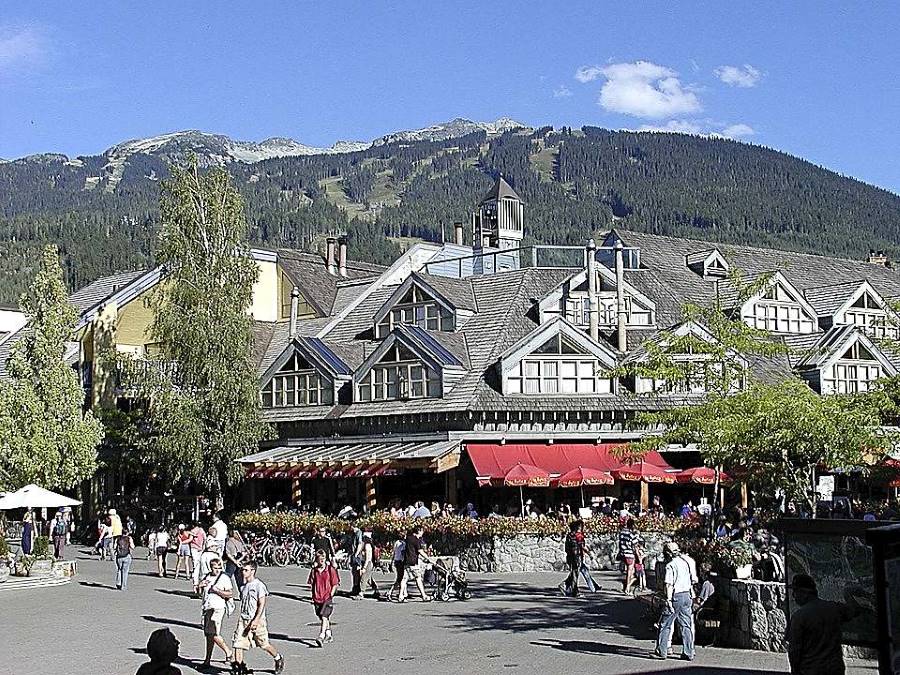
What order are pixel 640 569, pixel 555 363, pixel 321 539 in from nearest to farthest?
pixel 640 569
pixel 321 539
pixel 555 363

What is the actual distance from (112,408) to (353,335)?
10.2 m

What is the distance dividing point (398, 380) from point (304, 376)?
4.79m

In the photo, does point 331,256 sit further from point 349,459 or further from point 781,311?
point 349,459

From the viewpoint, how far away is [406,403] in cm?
4622

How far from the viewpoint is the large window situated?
1795 inches

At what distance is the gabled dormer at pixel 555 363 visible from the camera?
45.4 metres

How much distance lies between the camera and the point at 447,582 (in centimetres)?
2808

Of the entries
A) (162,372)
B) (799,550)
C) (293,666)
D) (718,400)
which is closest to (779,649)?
(799,550)

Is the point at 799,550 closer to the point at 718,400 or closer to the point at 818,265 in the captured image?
the point at 718,400

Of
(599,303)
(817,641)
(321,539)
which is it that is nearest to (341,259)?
(599,303)

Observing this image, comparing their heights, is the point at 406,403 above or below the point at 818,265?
below

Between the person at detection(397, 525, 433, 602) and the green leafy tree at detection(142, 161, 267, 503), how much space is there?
1699 centimetres

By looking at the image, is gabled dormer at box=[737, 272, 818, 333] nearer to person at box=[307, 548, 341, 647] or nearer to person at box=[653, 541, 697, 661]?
person at box=[307, 548, 341, 647]

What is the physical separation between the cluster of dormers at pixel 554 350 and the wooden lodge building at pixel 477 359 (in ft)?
0.21
